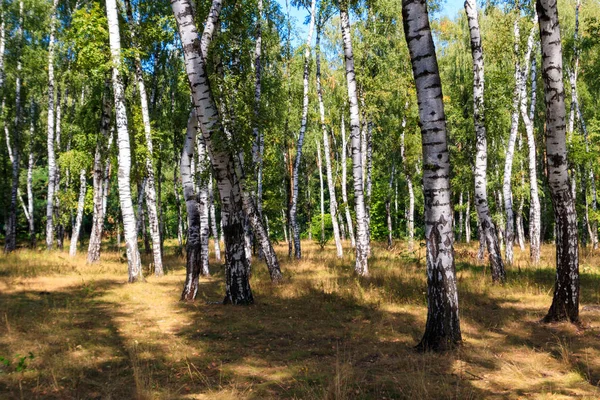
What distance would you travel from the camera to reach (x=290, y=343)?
6250 millimetres

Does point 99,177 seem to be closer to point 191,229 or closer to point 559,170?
point 191,229

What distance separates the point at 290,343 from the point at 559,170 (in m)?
5.09

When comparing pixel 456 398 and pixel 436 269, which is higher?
pixel 436 269

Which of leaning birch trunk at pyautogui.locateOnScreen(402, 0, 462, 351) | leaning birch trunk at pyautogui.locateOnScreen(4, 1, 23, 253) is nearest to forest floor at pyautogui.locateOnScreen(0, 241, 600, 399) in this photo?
leaning birch trunk at pyautogui.locateOnScreen(402, 0, 462, 351)

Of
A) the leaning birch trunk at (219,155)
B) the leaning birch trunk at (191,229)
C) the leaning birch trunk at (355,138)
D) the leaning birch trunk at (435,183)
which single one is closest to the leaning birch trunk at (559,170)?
the leaning birch trunk at (435,183)

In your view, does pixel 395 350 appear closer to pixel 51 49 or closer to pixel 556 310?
pixel 556 310

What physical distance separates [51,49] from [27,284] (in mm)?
11081

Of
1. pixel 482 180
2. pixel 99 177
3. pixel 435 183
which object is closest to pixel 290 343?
pixel 435 183

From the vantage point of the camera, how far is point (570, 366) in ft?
15.9

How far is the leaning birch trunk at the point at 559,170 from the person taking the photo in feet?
21.6

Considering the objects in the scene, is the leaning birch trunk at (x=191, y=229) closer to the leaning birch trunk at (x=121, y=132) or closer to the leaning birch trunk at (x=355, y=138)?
the leaning birch trunk at (x=121, y=132)

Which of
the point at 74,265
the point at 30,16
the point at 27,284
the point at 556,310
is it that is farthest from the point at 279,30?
the point at 556,310

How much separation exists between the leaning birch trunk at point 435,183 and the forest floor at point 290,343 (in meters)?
0.43

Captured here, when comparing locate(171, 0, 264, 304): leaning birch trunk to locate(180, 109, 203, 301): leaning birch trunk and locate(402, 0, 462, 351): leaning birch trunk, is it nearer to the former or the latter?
locate(180, 109, 203, 301): leaning birch trunk
